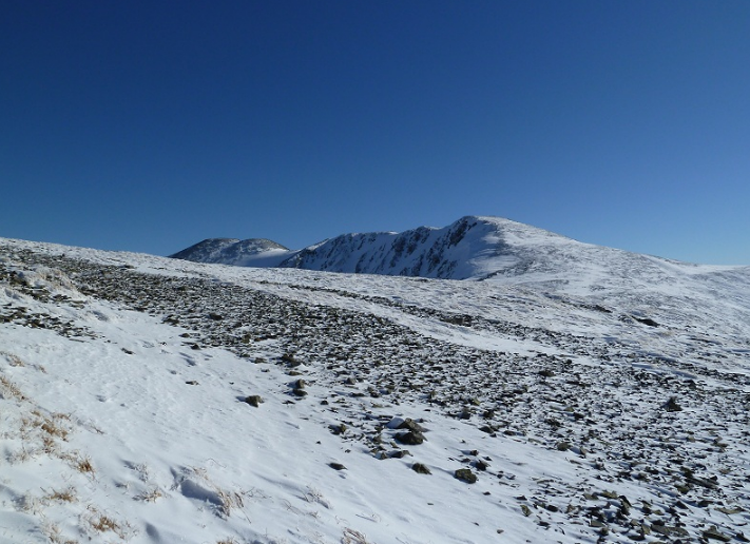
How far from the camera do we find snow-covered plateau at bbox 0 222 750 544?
17.4 ft

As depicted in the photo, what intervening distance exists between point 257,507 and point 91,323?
41.9 ft

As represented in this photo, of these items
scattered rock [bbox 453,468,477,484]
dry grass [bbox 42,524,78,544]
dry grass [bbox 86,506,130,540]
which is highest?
dry grass [bbox 42,524,78,544]

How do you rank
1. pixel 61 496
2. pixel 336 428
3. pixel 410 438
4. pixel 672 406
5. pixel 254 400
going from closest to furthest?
1. pixel 61 496
2. pixel 410 438
3. pixel 336 428
4. pixel 254 400
5. pixel 672 406

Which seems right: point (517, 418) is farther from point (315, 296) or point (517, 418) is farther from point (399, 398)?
point (315, 296)

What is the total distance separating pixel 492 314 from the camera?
1166 inches

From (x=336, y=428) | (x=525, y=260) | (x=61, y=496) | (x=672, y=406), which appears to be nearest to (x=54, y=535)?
(x=61, y=496)

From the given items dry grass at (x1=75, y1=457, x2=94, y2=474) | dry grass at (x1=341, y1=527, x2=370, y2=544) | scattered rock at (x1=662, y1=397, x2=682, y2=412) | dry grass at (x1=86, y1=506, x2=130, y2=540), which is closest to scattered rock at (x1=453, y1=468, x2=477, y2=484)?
dry grass at (x1=341, y1=527, x2=370, y2=544)

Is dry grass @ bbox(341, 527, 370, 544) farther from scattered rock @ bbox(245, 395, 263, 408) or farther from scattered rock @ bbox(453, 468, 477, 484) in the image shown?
scattered rock @ bbox(245, 395, 263, 408)

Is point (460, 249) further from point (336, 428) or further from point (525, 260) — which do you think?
point (336, 428)

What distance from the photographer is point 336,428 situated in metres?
9.31

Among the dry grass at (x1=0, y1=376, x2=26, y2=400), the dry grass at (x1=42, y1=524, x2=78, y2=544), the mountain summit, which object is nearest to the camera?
the dry grass at (x1=42, y1=524, x2=78, y2=544)

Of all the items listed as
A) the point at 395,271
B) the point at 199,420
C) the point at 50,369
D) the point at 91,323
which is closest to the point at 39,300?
the point at 91,323

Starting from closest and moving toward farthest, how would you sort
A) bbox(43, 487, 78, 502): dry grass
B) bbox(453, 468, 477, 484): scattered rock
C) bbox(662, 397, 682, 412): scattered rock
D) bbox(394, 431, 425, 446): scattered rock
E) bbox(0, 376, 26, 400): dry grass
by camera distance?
bbox(43, 487, 78, 502): dry grass → bbox(0, 376, 26, 400): dry grass → bbox(453, 468, 477, 484): scattered rock → bbox(394, 431, 425, 446): scattered rock → bbox(662, 397, 682, 412): scattered rock

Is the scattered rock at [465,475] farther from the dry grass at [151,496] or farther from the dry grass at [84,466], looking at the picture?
the dry grass at [84,466]
